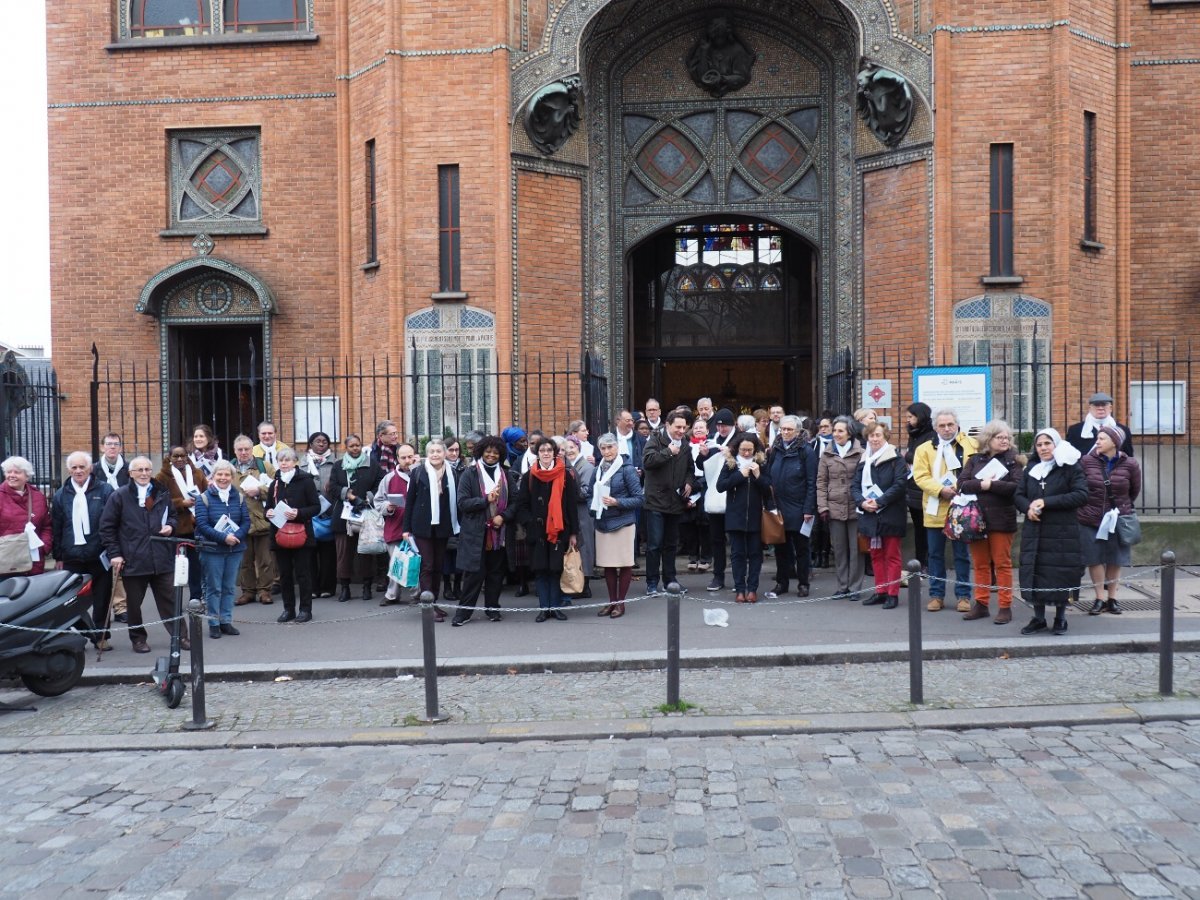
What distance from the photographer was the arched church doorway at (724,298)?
64.0 feet

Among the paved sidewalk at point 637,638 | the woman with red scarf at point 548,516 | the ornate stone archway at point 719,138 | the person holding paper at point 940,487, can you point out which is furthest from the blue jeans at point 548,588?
the ornate stone archway at point 719,138

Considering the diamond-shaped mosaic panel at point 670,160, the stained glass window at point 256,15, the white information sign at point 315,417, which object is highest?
the stained glass window at point 256,15

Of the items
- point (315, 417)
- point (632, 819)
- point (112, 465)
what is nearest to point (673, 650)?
point (632, 819)

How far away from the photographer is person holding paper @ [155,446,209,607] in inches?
416

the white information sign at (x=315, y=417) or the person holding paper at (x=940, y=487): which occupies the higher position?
the white information sign at (x=315, y=417)

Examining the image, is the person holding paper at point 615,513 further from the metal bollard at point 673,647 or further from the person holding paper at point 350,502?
the metal bollard at point 673,647

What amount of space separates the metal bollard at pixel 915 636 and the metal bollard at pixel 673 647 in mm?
1531

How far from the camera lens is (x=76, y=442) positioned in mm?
18938

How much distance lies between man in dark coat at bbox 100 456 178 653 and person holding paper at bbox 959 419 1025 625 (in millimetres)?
6979

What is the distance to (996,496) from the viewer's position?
1032cm

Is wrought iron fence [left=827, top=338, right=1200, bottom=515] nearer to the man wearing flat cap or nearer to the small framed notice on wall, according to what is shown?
the small framed notice on wall

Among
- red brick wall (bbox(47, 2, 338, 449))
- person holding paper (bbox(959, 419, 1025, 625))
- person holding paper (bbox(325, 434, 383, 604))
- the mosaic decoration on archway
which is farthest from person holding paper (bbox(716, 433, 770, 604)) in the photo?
red brick wall (bbox(47, 2, 338, 449))

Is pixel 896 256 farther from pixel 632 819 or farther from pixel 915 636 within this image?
pixel 632 819

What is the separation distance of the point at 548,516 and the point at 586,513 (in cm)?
80
